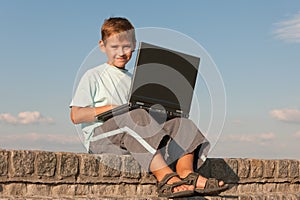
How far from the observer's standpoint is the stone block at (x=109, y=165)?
4.54 m

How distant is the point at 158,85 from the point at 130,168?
66 centimetres

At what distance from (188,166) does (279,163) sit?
188cm

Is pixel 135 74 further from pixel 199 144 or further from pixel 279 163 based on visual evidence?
pixel 279 163

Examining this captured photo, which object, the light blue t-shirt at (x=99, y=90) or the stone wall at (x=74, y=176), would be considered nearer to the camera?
the stone wall at (x=74, y=176)

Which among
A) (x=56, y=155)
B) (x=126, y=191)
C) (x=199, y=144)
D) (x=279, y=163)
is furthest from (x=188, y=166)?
(x=279, y=163)

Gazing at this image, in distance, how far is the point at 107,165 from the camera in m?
4.56

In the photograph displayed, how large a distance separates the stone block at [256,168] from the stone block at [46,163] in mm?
2114

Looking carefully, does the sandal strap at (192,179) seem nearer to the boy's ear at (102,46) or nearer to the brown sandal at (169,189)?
the brown sandal at (169,189)

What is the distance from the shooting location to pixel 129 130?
4.45 m

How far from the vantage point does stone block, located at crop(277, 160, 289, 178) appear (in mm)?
6070

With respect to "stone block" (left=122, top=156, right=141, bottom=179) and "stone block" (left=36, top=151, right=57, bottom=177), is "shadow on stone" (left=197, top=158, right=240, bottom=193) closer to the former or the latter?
"stone block" (left=122, top=156, right=141, bottom=179)

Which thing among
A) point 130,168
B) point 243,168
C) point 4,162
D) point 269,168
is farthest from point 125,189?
point 269,168

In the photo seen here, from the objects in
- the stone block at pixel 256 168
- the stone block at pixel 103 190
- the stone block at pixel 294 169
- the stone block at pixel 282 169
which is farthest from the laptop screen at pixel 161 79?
the stone block at pixel 294 169

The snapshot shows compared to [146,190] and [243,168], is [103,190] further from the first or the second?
[243,168]
